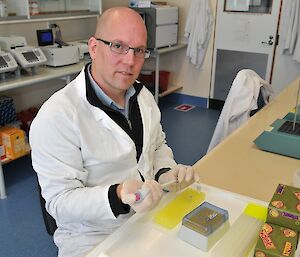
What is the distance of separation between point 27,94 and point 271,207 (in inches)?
110

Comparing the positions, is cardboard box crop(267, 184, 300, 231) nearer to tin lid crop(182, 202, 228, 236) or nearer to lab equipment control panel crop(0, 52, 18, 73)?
tin lid crop(182, 202, 228, 236)

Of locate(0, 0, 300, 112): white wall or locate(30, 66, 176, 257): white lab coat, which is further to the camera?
locate(0, 0, 300, 112): white wall

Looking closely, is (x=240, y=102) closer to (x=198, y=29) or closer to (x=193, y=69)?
(x=198, y=29)

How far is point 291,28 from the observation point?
11.9 feet

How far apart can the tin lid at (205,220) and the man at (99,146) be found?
109mm

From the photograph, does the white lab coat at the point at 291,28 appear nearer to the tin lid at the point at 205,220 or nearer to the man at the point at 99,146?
the man at the point at 99,146

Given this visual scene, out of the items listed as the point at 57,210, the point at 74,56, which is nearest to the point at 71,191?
the point at 57,210

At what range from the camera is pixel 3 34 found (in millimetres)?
2949

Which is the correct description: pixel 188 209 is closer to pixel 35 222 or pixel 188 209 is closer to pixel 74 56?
pixel 35 222

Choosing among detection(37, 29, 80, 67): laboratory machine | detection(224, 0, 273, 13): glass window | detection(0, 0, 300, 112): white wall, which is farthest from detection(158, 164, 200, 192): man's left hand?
detection(224, 0, 273, 13): glass window

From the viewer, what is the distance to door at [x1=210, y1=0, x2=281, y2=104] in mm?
3885

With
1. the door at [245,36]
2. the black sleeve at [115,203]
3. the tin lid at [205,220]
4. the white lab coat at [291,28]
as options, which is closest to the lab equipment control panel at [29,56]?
the black sleeve at [115,203]

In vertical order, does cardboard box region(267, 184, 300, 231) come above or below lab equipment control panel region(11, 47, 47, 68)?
below

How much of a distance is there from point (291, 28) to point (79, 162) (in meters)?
3.25
